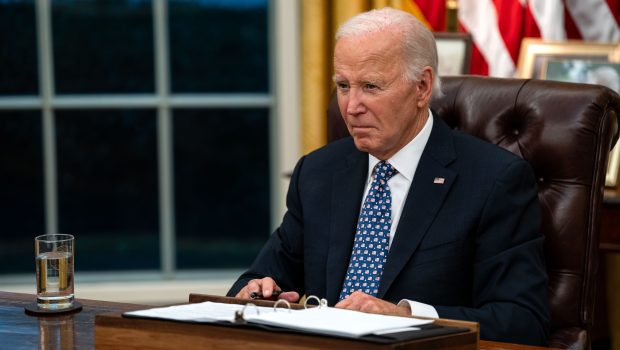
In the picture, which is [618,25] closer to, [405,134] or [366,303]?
[405,134]

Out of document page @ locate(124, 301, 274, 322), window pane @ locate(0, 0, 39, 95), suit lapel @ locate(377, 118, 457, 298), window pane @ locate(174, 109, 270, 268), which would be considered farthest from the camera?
window pane @ locate(174, 109, 270, 268)

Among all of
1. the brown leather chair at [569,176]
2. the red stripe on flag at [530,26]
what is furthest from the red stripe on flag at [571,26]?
the brown leather chair at [569,176]

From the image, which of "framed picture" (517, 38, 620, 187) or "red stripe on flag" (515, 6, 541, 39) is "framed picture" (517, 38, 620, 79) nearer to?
"framed picture" (517, 38, 620, 187)

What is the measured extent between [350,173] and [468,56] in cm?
144

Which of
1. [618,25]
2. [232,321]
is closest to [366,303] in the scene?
[232,321]

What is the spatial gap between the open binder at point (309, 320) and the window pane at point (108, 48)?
22.3ft

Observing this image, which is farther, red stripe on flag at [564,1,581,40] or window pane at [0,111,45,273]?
window pane at [0,111,45,273]

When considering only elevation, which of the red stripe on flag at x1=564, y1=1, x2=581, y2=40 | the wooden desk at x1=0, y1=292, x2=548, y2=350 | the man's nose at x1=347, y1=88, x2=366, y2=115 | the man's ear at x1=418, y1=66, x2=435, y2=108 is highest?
the red stripe on flag at x1=564, y1=1, x2=581, y2=40

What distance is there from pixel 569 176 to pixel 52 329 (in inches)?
50.3

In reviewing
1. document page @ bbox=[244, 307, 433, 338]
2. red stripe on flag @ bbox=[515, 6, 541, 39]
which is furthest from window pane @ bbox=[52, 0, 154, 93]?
document page @ bbox=[244, 307, 433, 338]

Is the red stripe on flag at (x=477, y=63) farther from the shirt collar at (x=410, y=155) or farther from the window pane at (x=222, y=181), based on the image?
the window pane at (x=222, y=181)

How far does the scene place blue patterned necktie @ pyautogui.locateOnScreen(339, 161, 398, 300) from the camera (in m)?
2.54

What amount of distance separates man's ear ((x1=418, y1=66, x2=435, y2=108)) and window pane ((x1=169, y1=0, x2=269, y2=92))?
6401mm

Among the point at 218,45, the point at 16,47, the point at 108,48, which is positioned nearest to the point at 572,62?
the point at 16,47
